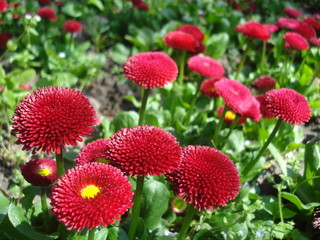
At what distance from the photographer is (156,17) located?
215 inches

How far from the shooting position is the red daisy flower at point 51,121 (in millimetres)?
1527

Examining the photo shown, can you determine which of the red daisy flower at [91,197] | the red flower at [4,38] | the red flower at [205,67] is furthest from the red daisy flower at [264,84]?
the red flower at [4,38]

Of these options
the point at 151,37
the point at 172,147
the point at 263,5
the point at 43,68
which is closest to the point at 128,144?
the point at 172,147

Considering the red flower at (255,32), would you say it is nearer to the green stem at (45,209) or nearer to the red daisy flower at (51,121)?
the red daisy flower at (51,121)

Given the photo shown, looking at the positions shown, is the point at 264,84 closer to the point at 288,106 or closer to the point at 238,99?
the point at 238,99

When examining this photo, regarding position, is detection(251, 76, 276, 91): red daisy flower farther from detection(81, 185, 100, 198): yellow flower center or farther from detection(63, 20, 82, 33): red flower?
detection(81, 185, 100, 198): yellow flower center

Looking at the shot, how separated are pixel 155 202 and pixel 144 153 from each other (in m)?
0.85

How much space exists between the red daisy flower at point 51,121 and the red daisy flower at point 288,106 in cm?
118

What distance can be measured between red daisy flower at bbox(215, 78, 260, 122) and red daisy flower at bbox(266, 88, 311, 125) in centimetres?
28

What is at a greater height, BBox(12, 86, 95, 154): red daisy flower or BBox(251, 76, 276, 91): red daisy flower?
BBox(12, 86, 95, 154): red daisy flower

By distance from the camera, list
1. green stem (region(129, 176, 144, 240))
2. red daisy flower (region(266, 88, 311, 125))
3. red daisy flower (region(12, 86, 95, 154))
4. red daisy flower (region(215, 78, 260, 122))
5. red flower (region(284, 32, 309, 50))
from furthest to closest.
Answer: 1. red flower (region(284, 32, 309, 50))
2. red daisy flower (region(215, 78, 260, 122))
3. red daisy flower (region(266, 88, 311, 125))
4. green stem (region(129, 176, 144, 240))
5. red daisy flower (region(12, 86, 95, 154))

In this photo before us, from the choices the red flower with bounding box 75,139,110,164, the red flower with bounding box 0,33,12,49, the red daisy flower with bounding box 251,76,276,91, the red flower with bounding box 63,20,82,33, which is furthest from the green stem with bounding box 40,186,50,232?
the red flower with bounding box 63,20,82,33

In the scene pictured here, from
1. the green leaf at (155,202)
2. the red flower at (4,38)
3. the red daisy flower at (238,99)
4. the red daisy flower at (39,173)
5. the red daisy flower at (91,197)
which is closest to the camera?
the red daisy flower at (91,197)

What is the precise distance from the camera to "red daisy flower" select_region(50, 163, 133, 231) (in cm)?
134
